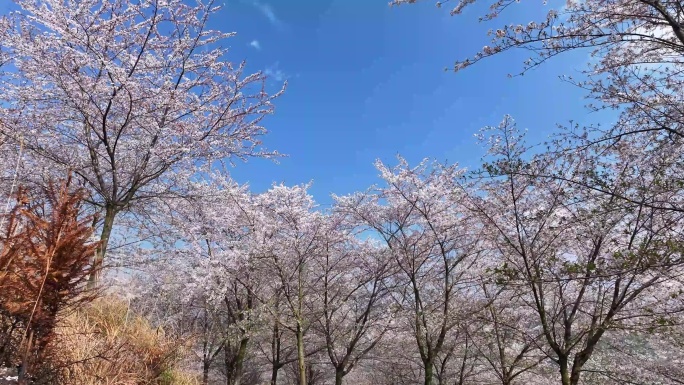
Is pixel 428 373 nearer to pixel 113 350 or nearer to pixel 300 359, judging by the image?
pixel 300 359

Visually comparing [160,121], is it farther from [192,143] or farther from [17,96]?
[17,96]

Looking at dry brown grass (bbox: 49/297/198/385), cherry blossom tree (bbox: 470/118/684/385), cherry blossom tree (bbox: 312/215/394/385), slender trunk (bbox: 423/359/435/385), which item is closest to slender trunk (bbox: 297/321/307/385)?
cherry blossom tree (bbox: 312/215/394/385)

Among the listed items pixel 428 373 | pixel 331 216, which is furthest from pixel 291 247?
pixel 428 373

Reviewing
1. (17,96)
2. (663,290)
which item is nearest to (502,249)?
(663,290)

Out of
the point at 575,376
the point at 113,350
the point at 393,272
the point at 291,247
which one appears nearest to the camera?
the point at 113,350

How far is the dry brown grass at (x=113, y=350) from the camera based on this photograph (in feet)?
13.1

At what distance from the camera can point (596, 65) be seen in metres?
5.11

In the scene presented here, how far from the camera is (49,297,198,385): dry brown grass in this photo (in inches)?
157

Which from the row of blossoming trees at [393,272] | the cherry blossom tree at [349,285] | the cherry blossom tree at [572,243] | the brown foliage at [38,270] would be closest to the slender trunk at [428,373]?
the row of blossoming trees at [393,272]

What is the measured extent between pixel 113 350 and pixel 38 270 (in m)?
1.84

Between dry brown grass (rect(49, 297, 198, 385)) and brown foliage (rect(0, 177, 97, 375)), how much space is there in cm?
39

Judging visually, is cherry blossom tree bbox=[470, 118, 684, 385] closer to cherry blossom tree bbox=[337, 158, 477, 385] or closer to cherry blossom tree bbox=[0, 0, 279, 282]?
cherry blossom tree bbox=[337, 158, 477, 385]

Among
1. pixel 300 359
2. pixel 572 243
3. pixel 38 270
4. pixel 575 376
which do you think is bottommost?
pixel 575 376

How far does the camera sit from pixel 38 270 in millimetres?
→ 3188
